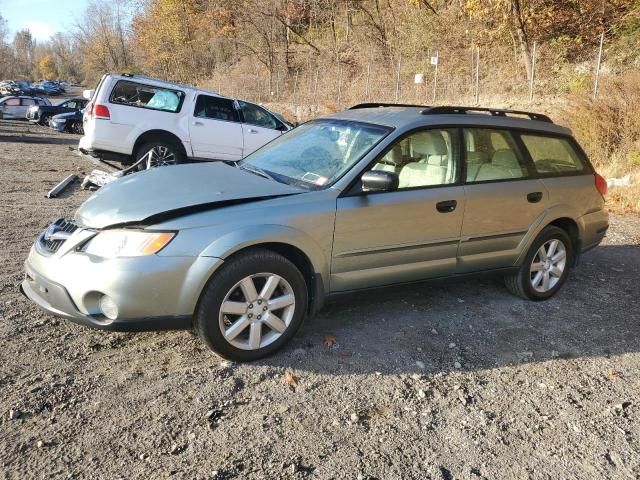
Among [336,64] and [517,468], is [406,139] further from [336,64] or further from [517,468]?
[336,64]

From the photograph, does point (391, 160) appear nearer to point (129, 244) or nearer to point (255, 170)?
point (255, 170)

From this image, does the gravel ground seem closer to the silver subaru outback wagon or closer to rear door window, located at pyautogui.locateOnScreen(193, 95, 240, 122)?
the silver subaru outback wagon

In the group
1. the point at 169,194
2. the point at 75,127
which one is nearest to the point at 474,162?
the point at 169,194

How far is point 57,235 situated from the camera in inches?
135

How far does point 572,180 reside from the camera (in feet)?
16.2

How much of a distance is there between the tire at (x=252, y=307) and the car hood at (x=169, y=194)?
16.9 inches

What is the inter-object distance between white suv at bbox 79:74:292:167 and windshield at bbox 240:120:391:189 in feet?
17.3

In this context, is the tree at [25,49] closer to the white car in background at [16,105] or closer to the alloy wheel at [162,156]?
the white car in background at [16,105]

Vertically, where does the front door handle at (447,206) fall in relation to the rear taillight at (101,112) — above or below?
below

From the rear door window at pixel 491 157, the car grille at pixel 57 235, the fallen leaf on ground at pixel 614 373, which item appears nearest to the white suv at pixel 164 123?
the car grille at pixel 57 235

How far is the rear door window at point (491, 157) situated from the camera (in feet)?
14.2

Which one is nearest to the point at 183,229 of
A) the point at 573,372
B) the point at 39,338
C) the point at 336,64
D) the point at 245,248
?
the point at 245,248

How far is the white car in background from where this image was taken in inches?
1050

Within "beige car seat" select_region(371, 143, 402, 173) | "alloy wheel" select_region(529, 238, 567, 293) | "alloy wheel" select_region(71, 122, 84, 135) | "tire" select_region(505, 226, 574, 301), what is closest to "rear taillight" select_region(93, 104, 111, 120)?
"beige car seat" select_region(371, 143, 402, 173)
